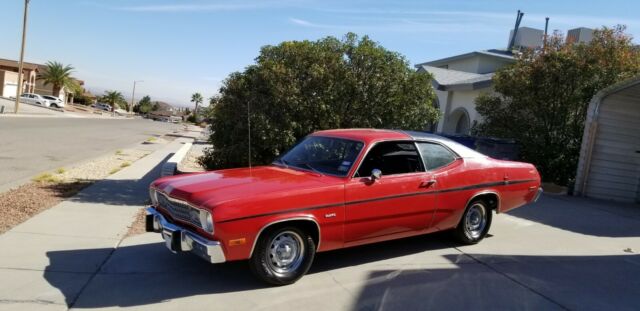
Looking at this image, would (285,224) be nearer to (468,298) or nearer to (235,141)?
(468,298)

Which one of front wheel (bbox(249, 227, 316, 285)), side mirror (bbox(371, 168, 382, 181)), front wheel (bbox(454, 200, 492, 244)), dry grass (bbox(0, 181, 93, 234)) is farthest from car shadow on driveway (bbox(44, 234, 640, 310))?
dry grass (bbox(0, 181, 93, 234))

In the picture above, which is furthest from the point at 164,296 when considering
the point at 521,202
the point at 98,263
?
the point at 521,202

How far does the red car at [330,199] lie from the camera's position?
4.81 metres

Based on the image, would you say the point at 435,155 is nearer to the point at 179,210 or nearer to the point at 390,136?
the point at 390,136

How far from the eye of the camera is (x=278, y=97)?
938 centimetres

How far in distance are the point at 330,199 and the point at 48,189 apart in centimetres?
656

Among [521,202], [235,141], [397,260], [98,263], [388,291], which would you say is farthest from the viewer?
[235,141]

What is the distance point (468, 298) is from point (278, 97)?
5.35 meters

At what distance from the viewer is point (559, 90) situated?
14.1m

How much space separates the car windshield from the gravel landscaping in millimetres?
3597

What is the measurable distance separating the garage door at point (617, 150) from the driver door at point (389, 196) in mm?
8696

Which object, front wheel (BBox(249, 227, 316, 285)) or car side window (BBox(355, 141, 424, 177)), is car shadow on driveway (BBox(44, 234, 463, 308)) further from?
car side window (BBox(355, 141, 424, 177))

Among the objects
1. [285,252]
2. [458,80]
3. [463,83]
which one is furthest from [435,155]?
[458,80]

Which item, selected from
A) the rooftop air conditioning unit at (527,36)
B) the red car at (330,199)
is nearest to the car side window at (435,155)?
the red car at (330,199)
